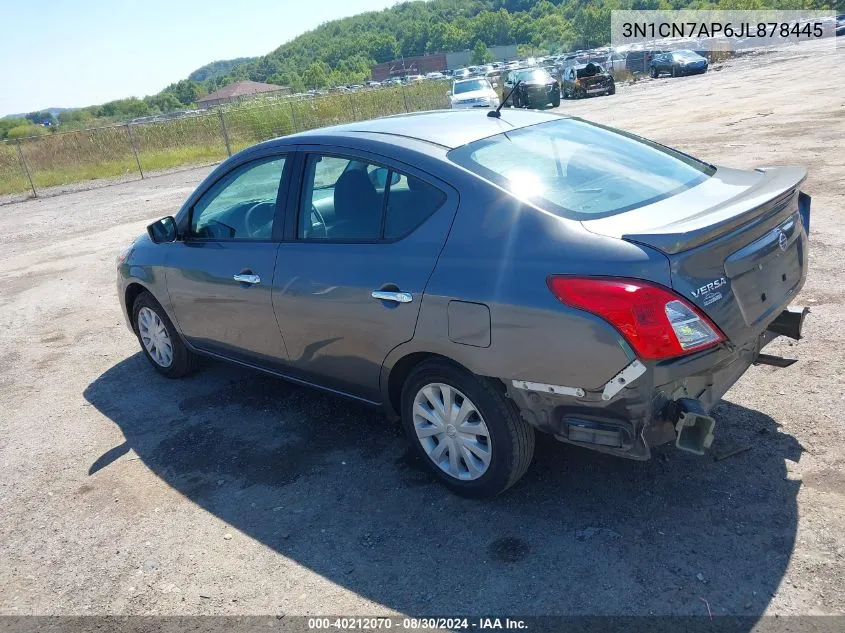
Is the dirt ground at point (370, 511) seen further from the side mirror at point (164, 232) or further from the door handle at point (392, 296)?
the side mirror at point (164, 232)

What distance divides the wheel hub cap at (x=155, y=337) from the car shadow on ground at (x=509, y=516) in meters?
0.93

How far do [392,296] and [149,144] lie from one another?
2614 centimetres

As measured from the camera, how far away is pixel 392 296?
3586mm

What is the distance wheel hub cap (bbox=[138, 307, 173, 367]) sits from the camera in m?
5.59

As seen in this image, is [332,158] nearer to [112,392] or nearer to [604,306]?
[604,306]

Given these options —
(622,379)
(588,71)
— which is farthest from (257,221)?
(588,71)

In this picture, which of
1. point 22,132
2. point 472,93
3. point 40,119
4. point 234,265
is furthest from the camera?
point 40,119

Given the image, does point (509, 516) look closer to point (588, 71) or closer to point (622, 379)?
point (622, 379)

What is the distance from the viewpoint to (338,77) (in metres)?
143

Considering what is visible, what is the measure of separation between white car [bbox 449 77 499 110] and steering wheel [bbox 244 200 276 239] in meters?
23.5

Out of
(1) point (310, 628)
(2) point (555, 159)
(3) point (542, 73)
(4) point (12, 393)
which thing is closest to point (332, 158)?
(2) point (555, 159)

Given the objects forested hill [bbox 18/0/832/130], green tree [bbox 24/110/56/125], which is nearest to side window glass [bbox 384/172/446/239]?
green tree [bbox 24/110/56/125]

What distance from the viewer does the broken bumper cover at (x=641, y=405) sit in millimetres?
2932

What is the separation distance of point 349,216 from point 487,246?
101cm
